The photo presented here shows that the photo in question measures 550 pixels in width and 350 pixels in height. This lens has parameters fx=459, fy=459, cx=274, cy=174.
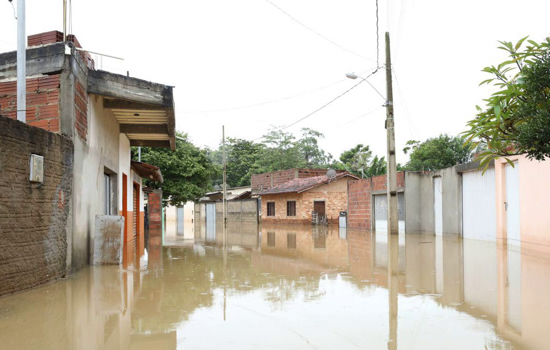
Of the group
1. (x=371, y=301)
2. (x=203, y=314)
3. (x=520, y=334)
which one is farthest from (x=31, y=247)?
(x=520, y=334)

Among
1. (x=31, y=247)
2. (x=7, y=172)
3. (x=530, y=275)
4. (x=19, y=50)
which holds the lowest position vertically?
(x=530, y=275)

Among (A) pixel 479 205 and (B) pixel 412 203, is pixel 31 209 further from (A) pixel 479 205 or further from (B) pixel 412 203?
(B) pixel 412 203

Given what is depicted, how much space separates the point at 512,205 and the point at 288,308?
35.9 feet

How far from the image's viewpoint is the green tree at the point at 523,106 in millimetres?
4491

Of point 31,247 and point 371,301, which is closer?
point 371,301

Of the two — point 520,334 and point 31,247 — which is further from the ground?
point 31,247

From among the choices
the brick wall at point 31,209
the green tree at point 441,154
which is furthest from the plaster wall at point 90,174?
the green tree at point 441,154

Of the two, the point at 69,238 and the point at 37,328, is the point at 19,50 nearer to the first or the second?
the point at 69,238

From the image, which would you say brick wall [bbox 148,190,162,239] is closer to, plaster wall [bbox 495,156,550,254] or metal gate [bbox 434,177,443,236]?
metal gate [bbox 434,177,443,236]

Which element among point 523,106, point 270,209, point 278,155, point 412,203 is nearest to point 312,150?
point 278,155

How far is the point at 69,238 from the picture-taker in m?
7.64

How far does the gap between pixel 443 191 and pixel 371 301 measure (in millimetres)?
14175

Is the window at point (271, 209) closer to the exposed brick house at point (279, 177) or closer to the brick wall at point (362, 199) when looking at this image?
the exposed brick house at point (279, 177)

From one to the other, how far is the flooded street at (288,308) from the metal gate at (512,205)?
4529mm
